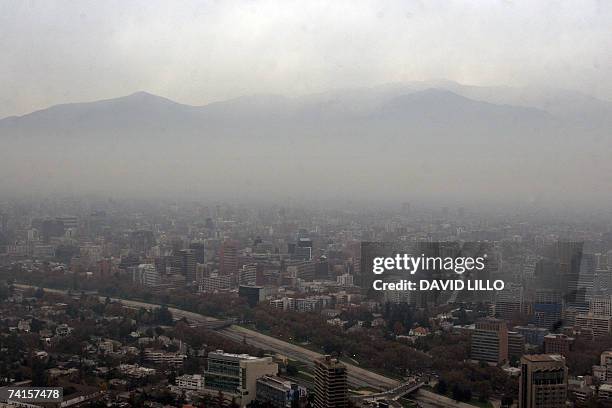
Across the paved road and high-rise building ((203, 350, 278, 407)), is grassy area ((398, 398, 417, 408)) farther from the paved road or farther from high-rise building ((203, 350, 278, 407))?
high-rise building ((203, 350, 278, 407))

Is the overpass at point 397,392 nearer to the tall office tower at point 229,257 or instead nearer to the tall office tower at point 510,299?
the tall office tower at point 510,299

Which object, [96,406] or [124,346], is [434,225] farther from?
[96,406]

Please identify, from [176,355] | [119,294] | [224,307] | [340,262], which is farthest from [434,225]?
[119,294]

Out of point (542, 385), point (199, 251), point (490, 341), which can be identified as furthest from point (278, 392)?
point (199, 251)

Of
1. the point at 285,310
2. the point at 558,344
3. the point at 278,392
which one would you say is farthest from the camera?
the point at 285,310

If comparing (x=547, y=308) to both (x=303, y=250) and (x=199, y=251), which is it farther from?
(x=199, y=251)

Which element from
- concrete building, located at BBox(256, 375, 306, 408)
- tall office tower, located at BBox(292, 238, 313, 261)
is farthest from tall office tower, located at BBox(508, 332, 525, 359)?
tall office tower, located at BBox(292, 238, 313, 261)
